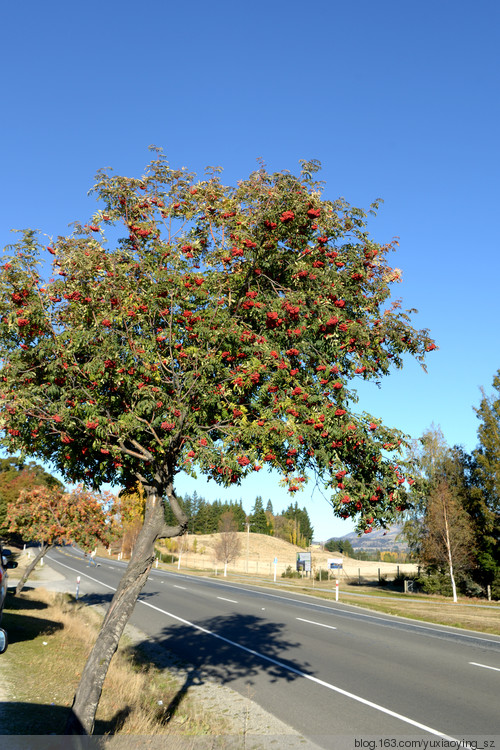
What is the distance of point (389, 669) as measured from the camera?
36.9 ft

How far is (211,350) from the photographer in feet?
19.9

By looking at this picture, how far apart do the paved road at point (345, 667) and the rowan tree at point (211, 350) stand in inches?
154

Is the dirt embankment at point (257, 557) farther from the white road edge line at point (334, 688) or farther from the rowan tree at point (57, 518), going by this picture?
the white road edge line at point (334, 688)

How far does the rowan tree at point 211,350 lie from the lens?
231 inches

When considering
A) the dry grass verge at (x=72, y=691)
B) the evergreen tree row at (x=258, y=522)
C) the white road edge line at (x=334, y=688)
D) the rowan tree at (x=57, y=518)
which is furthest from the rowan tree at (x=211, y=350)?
the evergreen tree row at (x=258, y=522)

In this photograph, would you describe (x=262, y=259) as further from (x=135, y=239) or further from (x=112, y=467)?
(x=112, y=467)

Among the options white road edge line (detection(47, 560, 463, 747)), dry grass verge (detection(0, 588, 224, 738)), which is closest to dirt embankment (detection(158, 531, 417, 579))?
white road edge line (detection(47, 560, 463, 747))

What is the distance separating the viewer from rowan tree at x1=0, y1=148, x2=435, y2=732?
5855mm

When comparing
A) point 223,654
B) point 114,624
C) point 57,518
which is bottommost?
point 223,654

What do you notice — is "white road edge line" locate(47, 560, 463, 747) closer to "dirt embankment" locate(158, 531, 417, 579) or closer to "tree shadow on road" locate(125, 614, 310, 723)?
"tree shadow on road" locate(125, 614, 310, 723)

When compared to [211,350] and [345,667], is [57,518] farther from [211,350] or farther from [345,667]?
[211,350]

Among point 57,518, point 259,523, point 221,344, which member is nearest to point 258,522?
point 259,523

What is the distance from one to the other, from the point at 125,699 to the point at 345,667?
508 cm

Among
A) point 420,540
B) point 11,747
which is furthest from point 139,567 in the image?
point 420,540
